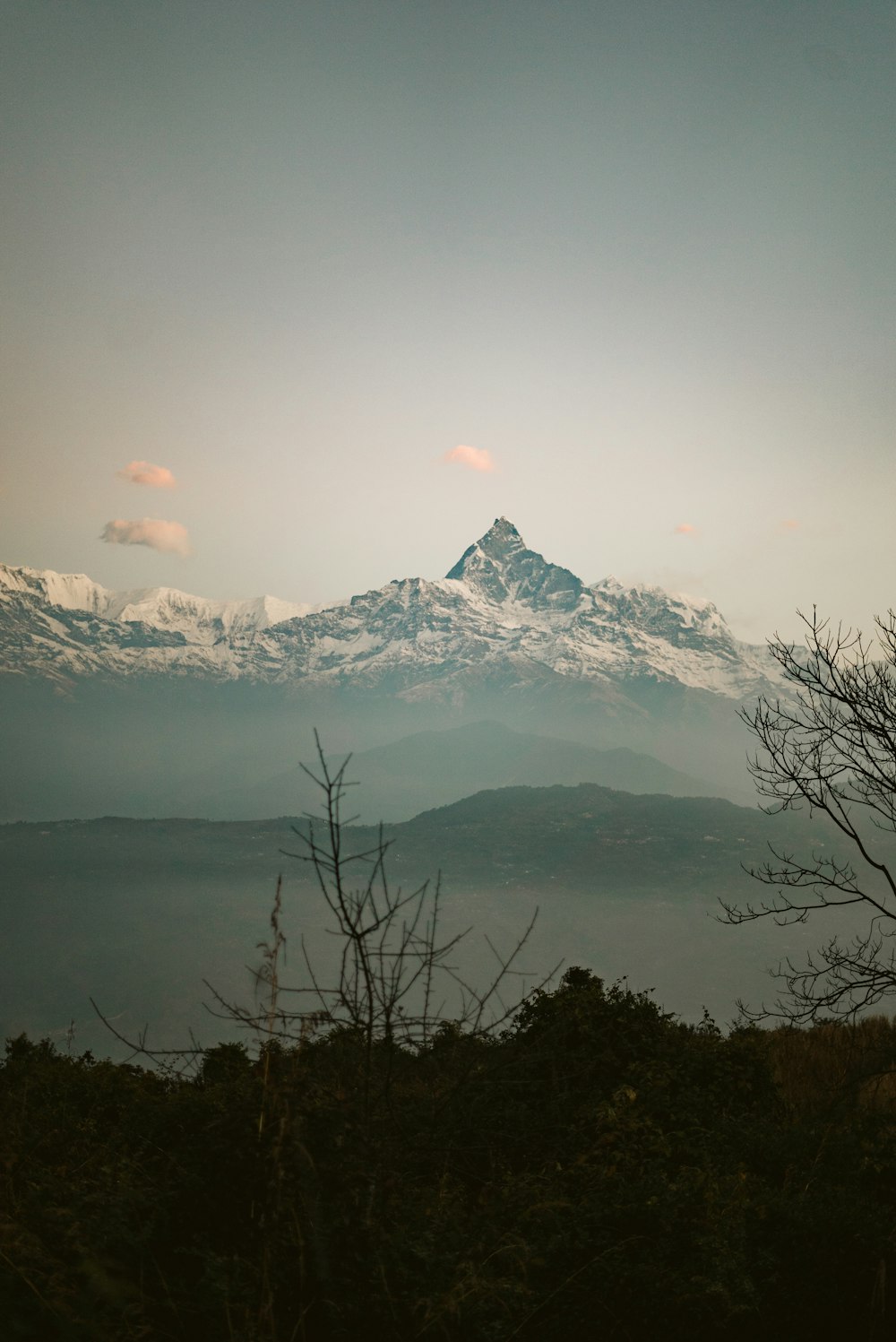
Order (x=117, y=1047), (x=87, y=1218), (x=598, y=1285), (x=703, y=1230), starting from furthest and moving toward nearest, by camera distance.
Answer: (x=117, y=1047) → (x=703, y=1230) → (x=598, y=1285) → (x=87, y=1218)

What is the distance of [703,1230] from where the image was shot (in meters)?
5.31

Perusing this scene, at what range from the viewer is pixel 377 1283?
387cm

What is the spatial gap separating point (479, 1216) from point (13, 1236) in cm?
231

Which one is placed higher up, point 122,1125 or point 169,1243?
point 169,1243

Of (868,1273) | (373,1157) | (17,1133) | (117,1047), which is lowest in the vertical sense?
(117,1047)

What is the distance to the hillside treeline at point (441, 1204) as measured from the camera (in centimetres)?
374

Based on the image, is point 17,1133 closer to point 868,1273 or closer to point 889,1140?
point 868,1273

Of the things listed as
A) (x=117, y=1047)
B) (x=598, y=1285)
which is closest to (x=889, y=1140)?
(x=598, y=1285)

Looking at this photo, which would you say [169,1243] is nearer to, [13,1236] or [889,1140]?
[13,1236]

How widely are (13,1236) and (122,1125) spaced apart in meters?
2.84

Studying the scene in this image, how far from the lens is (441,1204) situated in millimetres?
4891

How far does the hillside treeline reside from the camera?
Result: 12.3ft

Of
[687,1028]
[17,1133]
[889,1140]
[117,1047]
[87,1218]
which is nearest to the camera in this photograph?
[87,1218]

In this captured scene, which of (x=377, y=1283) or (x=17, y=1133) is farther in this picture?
(x=17, y=1133)
